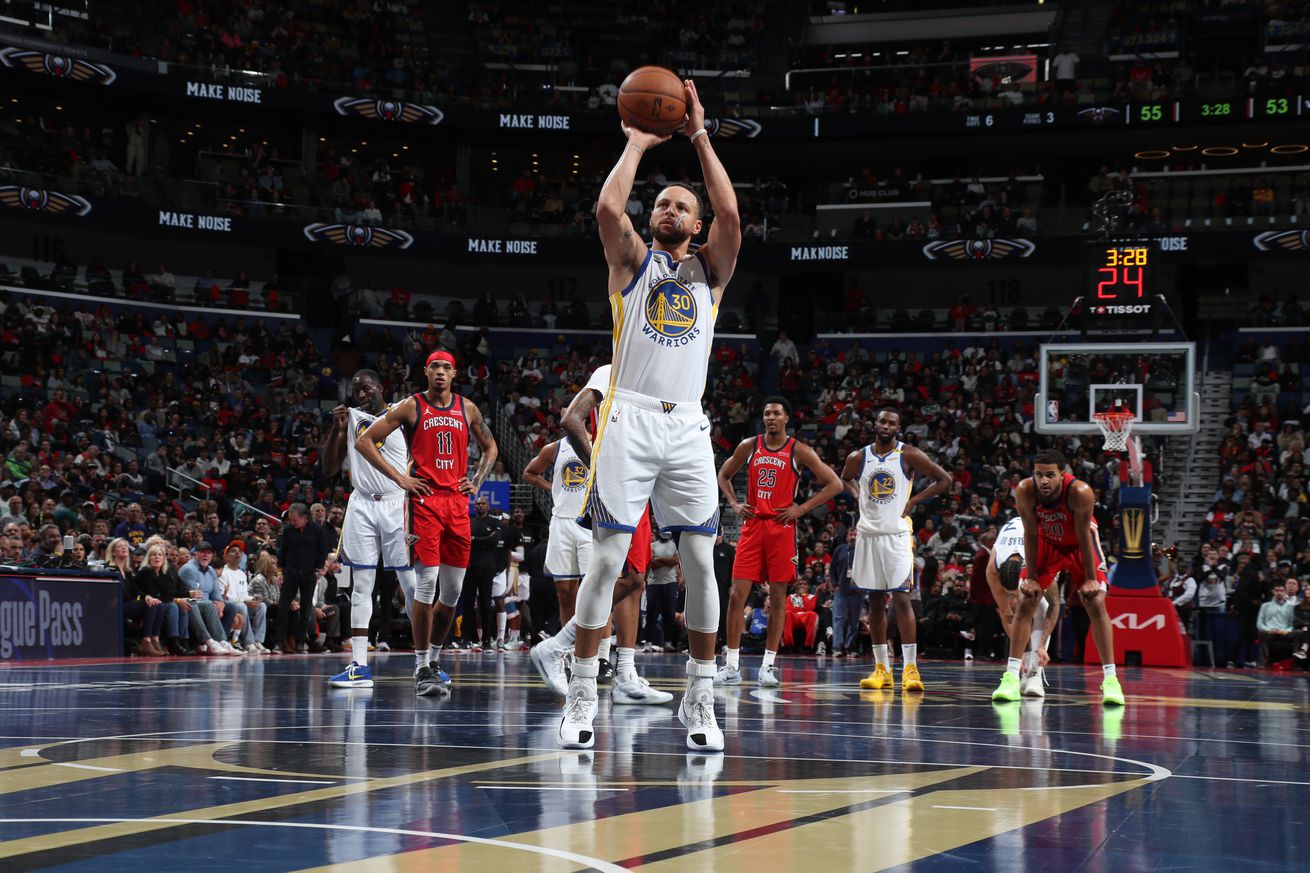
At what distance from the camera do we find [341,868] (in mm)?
3760

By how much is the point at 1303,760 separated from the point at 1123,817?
2.67m

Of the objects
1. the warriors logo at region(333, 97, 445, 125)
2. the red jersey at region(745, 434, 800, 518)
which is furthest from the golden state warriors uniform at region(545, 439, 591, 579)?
the warriors logo at region(333, 97, 445, 125)

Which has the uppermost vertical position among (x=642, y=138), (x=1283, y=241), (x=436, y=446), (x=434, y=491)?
(x=1283, y=241)

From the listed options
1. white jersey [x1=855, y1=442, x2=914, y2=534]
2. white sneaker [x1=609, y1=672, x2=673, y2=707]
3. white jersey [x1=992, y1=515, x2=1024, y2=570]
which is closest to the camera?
white sneaker [x1=609, y1=672, x2=673, y2=707]

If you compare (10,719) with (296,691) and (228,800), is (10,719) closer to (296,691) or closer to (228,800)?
(296,691)

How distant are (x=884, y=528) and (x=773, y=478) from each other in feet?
3.58

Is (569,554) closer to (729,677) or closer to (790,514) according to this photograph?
(729,677)

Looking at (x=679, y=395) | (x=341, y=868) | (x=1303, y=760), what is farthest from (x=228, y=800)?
(x=1303, y=760)

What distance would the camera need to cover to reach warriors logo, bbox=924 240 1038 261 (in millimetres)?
36906

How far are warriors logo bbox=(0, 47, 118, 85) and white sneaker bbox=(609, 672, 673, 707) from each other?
28186 millimetres

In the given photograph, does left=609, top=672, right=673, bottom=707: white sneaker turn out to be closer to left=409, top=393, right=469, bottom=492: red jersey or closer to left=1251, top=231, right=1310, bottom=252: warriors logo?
left=409, top=393, right=469, bottom=492: red jersey

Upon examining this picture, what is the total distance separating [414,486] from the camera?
418 inches

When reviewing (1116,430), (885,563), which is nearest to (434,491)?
(885,563)

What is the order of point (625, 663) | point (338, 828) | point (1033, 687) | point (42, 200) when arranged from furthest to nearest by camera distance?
point (42, 200)
point (1033, 687)
point (625, 663)
point (338, 828)
